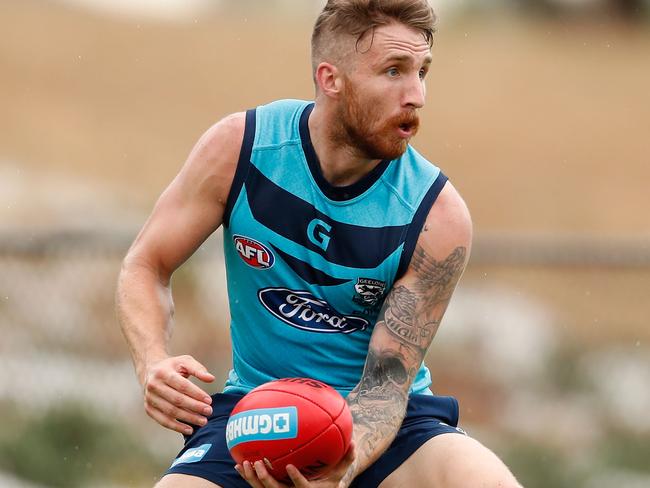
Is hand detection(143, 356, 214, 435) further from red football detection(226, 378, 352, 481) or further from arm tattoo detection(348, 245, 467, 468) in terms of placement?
arm tattoo detection(348, 245, 467, 468)

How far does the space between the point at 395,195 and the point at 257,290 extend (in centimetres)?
67

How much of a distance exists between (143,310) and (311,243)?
2.30 feet

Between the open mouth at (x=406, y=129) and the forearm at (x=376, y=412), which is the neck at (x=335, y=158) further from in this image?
the forearm at (x=376, y=412)

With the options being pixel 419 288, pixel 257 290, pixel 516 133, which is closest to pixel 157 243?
pixel 257 290

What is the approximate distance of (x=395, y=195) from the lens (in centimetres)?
482

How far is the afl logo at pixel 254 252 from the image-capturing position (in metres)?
4.84

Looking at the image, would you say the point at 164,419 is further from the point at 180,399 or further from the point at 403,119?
the point at 403,119

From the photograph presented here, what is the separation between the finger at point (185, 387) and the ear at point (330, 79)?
128 cm

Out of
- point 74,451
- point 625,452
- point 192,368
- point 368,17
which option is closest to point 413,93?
point 368,17

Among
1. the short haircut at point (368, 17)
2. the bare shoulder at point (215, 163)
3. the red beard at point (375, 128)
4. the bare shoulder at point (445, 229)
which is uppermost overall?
the short haircut at point (368, 17)

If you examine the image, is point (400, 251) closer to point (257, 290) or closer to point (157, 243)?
point (257, 290)

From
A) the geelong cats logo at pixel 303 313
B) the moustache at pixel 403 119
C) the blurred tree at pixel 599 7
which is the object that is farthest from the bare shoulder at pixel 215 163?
the blurred tree at pixel 599 7

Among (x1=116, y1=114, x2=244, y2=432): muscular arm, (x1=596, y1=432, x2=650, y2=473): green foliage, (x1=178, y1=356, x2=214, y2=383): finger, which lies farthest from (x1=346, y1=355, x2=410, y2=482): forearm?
(x1=596, y1=432, x2=650, y2=473): green foliage

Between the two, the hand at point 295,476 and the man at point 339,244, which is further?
the man at point 339,244
